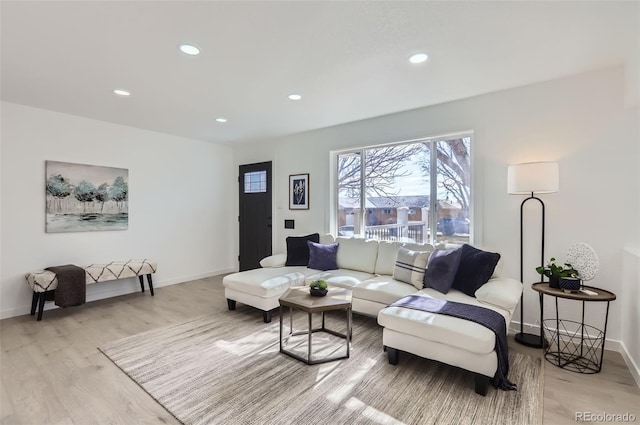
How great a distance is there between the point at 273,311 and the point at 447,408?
2.28 meters

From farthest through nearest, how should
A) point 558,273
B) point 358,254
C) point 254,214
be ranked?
point 254,214 < point 358,254 < point 558,273

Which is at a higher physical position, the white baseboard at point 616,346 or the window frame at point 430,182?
the window frame at point 430,182

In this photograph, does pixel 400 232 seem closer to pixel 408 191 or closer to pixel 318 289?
pixel 408 191

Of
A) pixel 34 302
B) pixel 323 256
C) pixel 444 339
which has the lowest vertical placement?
pixel 34 302

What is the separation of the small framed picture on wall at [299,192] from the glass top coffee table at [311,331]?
7.38ft

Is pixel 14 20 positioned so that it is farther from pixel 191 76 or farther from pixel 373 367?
pixel 373 367

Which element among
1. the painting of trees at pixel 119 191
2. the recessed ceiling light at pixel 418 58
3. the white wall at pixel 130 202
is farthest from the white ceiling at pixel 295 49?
the painting of trees at pixel 119 191

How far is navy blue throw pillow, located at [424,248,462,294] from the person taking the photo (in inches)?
117

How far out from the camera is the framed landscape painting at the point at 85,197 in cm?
395

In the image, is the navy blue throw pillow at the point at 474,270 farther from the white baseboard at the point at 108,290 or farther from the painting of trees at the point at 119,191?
the painting of trees at the point at 119,191

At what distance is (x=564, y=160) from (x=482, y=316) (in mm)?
1882

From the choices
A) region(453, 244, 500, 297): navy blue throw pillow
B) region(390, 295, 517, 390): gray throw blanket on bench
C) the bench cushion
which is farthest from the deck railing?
the bench cushion

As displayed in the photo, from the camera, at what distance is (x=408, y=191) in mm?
4094

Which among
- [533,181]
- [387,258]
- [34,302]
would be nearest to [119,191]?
[34,302]
